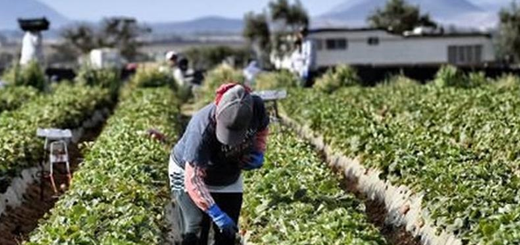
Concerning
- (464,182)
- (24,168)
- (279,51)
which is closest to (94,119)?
(24,168)

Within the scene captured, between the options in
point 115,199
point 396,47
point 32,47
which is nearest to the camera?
point 115,199

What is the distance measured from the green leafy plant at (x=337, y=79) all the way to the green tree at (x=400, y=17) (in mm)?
59225

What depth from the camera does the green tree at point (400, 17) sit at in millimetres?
88375

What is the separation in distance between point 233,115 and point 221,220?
0.77m

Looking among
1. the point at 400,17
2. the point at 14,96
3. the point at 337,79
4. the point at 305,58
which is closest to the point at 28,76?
the point at 14,96

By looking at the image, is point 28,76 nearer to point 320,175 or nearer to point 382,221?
point 382,221

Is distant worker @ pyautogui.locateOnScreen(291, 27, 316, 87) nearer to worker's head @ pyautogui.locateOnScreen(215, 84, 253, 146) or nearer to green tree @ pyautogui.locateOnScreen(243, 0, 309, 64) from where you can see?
worker's head @ pyautogui.locateOnScreen(215, 84, 253, 146)

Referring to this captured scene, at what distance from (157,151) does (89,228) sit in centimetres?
455

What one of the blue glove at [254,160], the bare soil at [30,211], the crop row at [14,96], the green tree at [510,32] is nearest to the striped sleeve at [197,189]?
the blue glove at [254,160]

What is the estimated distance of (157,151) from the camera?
1250 centimetres

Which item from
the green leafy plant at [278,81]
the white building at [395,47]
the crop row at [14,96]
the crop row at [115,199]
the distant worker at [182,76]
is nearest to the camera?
the crop row at [115,199]

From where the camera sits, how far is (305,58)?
26.4 metres

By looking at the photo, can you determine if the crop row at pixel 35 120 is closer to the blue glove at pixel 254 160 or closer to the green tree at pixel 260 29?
the blue glove at pixel 254 160

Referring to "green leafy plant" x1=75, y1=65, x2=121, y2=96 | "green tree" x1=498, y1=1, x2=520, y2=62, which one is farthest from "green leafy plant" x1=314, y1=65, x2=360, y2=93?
"green tree" x1=498, y1=1, x2=520, y2=62
